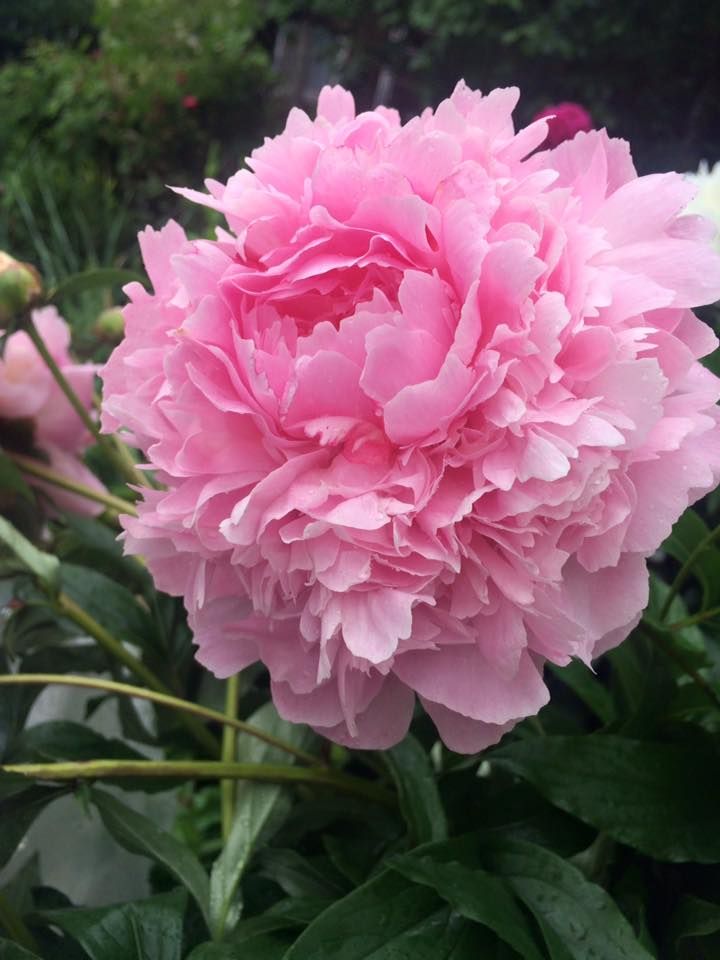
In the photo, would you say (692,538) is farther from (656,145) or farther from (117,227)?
(117,227)

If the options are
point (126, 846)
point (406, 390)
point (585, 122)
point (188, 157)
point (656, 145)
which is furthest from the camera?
point (188, 157)

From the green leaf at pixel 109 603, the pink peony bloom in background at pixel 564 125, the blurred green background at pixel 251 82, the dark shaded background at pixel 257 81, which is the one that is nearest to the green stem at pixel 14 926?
the green leaf at pixel 109 603

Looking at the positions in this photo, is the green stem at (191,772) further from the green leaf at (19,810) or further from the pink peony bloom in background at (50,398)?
the pink peony bloom in background at (50,398)

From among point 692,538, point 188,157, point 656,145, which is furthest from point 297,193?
point 188,157

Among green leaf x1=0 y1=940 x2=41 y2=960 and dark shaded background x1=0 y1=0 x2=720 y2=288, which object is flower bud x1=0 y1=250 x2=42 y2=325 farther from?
dark shaded background x1=0 y1=0 x2=720 y2=288

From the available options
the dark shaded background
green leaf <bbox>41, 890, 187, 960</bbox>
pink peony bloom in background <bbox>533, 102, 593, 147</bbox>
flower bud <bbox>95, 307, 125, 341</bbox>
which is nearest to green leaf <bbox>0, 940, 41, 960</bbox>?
green leaf <bbox>41, 890, 187, 960</bbox>

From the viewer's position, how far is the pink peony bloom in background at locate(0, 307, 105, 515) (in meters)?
0.38

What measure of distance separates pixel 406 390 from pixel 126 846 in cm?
20

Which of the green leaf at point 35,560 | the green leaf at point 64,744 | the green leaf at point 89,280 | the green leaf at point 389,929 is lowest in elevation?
A: the green leaf at point 64,744

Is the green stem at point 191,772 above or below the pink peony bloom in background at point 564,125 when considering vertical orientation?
below

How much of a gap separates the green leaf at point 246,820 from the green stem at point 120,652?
24 millimetres

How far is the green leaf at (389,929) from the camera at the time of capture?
25 centimetres

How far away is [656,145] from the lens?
171 centimetres

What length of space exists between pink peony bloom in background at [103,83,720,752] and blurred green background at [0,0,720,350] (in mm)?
1219
